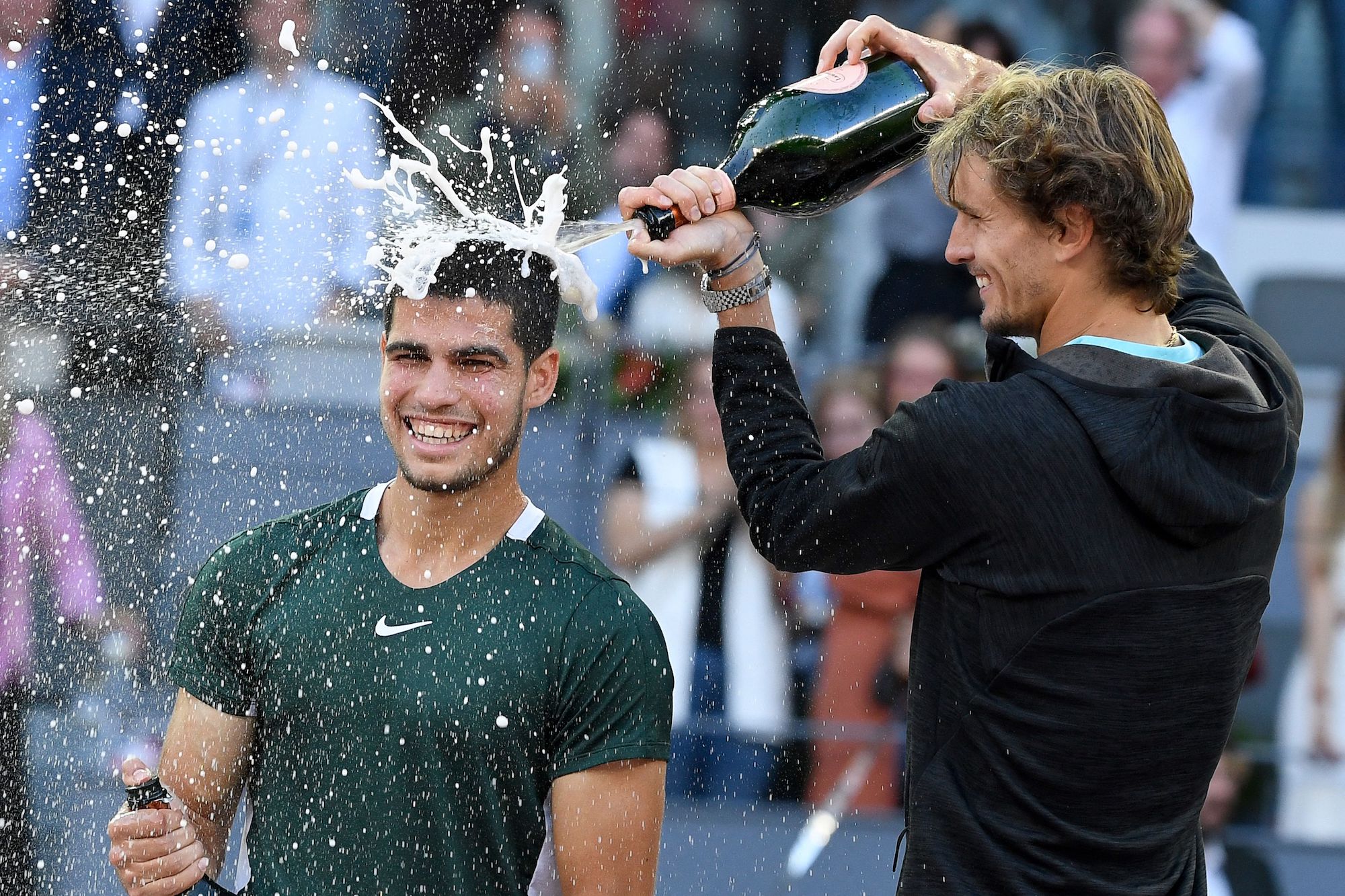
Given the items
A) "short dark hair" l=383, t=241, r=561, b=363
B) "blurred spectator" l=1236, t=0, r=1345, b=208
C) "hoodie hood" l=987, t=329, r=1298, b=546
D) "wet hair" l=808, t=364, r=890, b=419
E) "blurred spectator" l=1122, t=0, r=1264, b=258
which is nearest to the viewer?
"hoodie hood" l=987, t=329, r=1298, b=546

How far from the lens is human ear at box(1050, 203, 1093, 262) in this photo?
1.88 meters

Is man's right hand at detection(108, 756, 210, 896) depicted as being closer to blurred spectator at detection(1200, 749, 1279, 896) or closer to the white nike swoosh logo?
the white nike swoosh logo

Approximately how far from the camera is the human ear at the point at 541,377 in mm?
2582

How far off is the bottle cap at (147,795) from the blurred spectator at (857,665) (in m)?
2.29

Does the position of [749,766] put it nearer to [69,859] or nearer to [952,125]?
[69,859]

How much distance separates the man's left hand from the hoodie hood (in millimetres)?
449

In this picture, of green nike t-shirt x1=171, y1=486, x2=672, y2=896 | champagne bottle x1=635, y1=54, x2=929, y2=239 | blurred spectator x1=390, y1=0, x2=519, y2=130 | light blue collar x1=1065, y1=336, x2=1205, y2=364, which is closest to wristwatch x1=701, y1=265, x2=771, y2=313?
champagne bottle x1=635, y1=54, x2=929, y2=239

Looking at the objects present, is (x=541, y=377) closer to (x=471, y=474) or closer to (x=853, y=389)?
(x=471, y=474)

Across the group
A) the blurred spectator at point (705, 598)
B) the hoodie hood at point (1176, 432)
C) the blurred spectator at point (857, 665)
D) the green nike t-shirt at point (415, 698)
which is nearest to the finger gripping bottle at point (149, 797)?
the green nike t-shirt at point (415, 698)

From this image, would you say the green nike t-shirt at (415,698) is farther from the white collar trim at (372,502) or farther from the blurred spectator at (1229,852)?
the blurred spectator at (1229,852)

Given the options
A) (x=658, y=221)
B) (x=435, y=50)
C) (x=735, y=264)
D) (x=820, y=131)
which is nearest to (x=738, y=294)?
(x=735, y=264)

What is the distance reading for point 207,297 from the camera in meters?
4.40

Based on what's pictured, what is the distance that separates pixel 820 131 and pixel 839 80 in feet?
0.28

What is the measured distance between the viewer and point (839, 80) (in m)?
2.40
